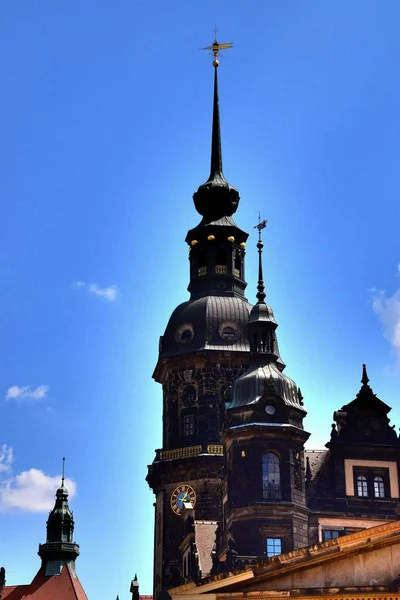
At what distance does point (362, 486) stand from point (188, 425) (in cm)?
1903

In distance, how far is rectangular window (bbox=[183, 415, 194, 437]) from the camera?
8894cm

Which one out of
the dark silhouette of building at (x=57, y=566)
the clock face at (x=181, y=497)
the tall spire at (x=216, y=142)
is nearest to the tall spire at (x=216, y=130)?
the tall spire at (x=216, y=142)

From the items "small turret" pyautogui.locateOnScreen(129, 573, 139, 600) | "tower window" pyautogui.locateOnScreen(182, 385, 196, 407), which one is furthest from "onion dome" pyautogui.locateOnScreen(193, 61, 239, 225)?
"small turret" pyautogui.locateOnScreen(129, 573, 139, 600)

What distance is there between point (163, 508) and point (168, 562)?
13.6 ft

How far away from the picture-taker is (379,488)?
74000 millimetres

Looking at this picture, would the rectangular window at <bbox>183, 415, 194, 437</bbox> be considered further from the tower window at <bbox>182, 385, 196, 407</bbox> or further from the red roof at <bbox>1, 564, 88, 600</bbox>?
the red roof at <bbox>1, 564, 88, 600</bbox>

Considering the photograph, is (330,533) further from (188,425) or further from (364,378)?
(188,425)

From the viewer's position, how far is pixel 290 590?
28172 millimetres

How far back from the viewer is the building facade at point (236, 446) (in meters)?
70.2

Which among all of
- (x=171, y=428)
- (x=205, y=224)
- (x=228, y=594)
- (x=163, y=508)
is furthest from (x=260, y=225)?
(x=228, y=594)

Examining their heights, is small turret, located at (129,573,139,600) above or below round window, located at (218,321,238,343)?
below

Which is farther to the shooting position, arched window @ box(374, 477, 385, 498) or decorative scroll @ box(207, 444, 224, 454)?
decorative scroll @ box(207, 444, 224, 454)

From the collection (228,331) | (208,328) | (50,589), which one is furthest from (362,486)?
(50,589)

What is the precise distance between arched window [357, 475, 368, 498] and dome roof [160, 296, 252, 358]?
726 inches
